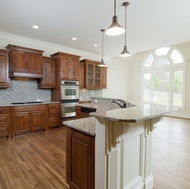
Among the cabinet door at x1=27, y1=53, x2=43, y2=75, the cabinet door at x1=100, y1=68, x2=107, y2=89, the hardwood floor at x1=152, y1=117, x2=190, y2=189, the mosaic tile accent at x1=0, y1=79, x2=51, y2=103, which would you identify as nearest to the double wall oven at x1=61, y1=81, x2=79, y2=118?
the mosaic tile accent at x1=0, y1=79, x2=51, y2=103

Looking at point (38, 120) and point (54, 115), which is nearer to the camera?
point (38, 120)

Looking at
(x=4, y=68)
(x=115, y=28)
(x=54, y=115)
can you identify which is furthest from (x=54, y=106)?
(x=115, y=28)

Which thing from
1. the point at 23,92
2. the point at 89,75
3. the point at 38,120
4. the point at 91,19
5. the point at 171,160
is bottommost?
the point at 171,160

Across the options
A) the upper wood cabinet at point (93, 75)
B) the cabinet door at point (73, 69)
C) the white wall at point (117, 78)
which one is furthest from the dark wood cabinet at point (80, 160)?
the white wall at point (117, 78)

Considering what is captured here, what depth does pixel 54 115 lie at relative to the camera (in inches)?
181

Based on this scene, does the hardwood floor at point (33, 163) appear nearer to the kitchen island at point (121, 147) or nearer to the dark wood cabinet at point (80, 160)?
the dark wood cabinet at point (80, 160)

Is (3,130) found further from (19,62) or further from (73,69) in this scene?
(73,69)

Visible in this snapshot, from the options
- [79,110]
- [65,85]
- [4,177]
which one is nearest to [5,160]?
[4,177]

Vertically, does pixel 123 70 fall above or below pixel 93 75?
above

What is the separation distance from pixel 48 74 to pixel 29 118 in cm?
154

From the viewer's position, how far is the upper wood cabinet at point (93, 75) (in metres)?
5.78

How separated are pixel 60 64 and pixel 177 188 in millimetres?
4243

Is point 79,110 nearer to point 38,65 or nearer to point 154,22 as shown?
point 38,65

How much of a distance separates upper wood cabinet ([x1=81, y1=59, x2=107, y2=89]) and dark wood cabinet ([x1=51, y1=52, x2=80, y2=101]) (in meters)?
0.75
